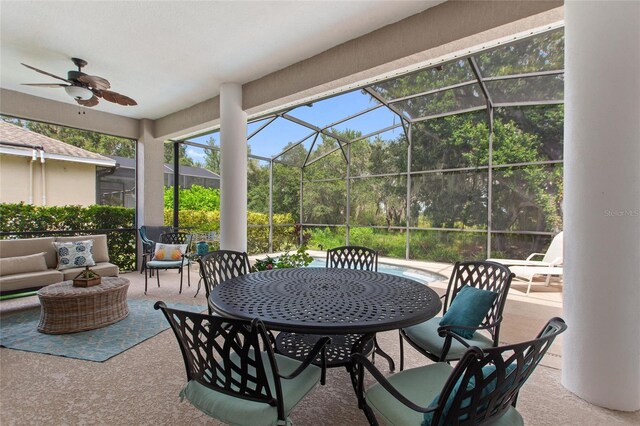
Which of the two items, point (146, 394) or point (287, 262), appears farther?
point (287, 262)

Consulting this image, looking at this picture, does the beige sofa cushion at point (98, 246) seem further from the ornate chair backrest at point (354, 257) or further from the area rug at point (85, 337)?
the ornate chair backrest at point (354, 257)

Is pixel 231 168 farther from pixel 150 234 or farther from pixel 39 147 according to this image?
pixel 39 147

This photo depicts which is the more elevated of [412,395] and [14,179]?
[14,179]

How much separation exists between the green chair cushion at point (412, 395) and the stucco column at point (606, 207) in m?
1.23

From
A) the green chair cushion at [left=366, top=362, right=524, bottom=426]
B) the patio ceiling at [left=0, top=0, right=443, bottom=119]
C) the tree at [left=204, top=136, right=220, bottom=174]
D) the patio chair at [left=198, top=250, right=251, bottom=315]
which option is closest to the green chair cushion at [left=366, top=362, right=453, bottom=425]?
the green chair cushion at [left=366, top=362, right=524, bottom=426]

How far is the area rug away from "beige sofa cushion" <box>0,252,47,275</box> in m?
0.57

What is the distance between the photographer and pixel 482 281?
7.59 feet

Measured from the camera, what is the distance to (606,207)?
1.97 m

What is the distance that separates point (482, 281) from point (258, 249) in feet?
21.1

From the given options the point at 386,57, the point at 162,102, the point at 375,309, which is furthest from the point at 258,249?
the point at 375,309

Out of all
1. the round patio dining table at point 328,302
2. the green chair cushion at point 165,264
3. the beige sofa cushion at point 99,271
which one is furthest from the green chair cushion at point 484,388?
the beige sofa cushion at point 99,271

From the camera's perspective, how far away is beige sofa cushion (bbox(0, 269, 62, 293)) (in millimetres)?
3586

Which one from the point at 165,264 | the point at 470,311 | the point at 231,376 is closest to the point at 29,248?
the point at 165,264

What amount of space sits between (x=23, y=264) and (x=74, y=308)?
161cm
